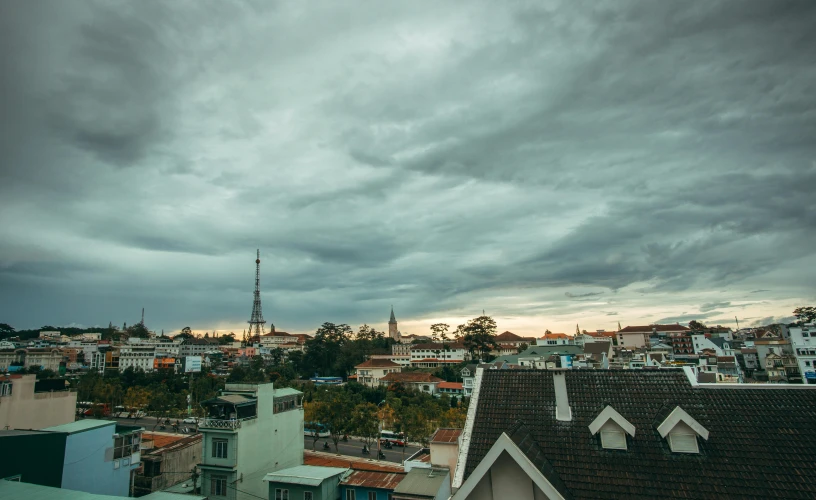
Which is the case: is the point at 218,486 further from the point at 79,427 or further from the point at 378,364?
the point at 378,364

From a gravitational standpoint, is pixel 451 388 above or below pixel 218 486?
below

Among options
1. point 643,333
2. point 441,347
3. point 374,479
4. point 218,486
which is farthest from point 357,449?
Result: point 643,333

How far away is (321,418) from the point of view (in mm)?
59031

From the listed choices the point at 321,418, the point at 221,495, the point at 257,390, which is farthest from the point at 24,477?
the point at 321,418

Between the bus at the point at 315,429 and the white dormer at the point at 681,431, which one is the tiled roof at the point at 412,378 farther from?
the white dormer at the point at 681,431

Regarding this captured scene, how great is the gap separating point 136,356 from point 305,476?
141109mm

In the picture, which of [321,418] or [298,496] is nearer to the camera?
[298,496]

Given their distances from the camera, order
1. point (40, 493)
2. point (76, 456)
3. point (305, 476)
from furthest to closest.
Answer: point (305, 476), point (76, 456), point (40, 493)

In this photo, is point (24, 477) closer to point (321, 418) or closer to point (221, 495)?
point (221, 495)

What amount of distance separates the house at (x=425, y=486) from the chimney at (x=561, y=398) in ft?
37.7

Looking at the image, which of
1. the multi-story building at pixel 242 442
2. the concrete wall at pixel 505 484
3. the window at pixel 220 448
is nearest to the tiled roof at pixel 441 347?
the multi-story building at pixel 242 442

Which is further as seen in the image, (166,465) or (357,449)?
(357,449)

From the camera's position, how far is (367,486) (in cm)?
2589

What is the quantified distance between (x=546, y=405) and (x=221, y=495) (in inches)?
1111
